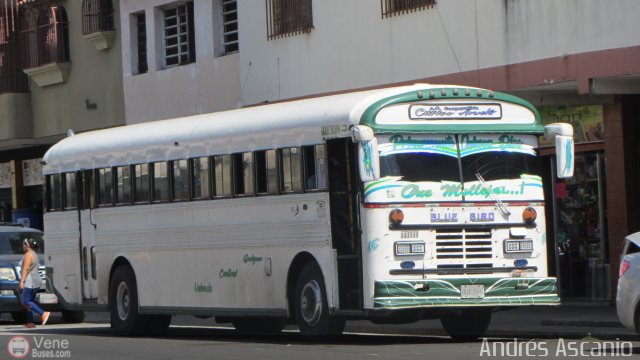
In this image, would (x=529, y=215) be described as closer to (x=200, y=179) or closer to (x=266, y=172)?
(x=266, y=172)

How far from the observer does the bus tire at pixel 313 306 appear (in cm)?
1823

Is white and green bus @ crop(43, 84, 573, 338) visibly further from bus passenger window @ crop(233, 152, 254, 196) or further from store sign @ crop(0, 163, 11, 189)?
store sign @ crop(0, 163, 11, 189)

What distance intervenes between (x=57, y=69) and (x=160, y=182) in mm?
15783

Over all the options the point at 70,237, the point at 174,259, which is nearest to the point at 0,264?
the point at 70,237

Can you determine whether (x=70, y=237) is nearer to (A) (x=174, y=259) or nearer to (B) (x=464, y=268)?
(A) (x=174, y=259)

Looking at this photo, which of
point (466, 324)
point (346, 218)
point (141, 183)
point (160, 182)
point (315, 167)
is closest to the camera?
point (346, 218)

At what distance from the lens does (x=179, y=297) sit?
21.5 meters

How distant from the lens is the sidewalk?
20172 mm

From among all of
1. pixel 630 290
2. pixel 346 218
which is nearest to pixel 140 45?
pixel 346 218

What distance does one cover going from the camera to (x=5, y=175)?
4309 cm

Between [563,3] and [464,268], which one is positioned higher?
[563,3]

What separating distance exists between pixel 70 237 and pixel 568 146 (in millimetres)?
9239

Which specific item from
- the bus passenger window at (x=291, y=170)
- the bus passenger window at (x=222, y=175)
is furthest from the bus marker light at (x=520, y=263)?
the bus passenger window at (x=222, y=175)

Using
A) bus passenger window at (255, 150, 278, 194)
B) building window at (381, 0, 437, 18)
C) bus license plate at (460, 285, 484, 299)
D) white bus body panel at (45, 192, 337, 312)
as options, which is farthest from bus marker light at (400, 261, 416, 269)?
building window at (381, 0, 437, 18)
